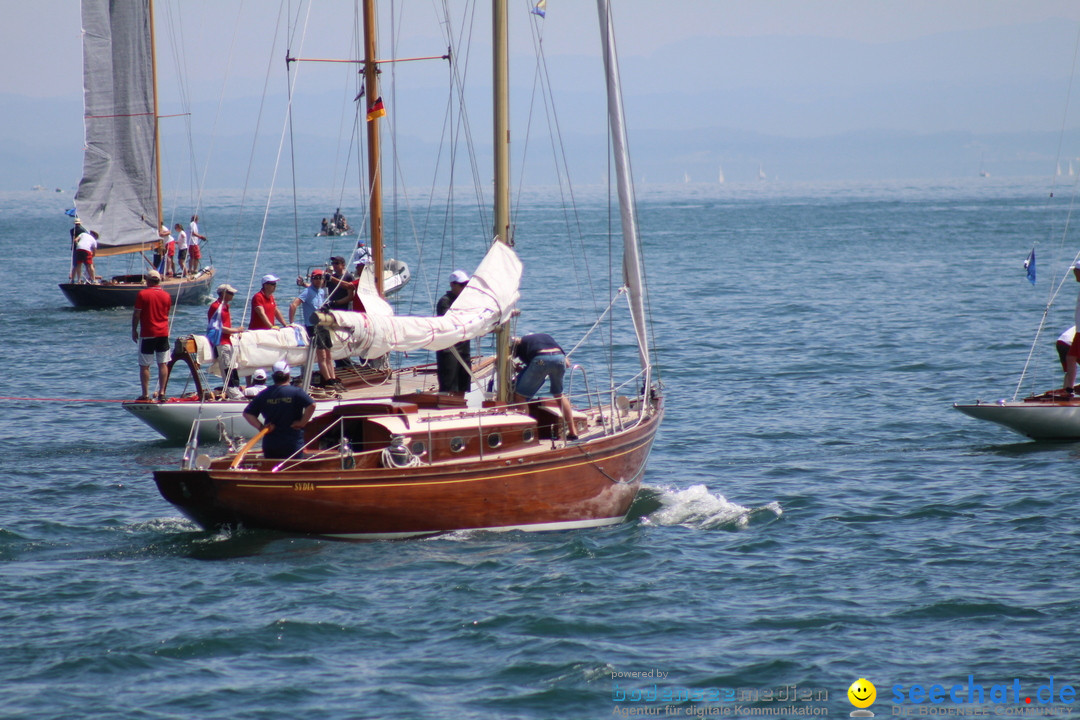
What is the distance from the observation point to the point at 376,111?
2041 centimetres

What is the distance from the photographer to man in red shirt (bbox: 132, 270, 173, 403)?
66.6 ft

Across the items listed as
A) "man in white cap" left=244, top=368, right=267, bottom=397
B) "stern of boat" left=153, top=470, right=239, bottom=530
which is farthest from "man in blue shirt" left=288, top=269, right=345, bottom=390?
"stern of boat" left=153, top=470, right=239, bottom=530

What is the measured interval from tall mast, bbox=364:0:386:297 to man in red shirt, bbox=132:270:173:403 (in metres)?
3.74

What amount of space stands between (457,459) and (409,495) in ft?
2.41

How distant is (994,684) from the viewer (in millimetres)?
10961

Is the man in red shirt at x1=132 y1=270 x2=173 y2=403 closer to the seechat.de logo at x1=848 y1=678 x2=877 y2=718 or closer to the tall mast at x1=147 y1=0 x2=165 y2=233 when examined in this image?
the seechat.de logo at x1=848 y1=678 x2=877 y2=718

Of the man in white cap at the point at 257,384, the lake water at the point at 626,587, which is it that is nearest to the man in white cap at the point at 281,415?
the lake water at the point at 626,587

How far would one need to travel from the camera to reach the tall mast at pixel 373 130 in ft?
69.5

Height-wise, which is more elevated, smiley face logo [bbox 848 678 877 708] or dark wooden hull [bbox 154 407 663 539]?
dark wooden hull [bbox 154 407 663 539]

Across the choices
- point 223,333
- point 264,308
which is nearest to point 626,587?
point 223,333

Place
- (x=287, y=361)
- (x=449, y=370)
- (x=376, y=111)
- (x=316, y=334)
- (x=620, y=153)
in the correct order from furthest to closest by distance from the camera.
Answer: (x=376, y=111) < (x=287, y=361) < (x=449, y=370) < (x=620, y=153) < (x=316, y=334)

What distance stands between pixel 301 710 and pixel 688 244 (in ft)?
237

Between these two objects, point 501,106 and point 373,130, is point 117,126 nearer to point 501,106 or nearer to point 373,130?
point 373,130

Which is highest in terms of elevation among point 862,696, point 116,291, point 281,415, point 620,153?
point 620,153
